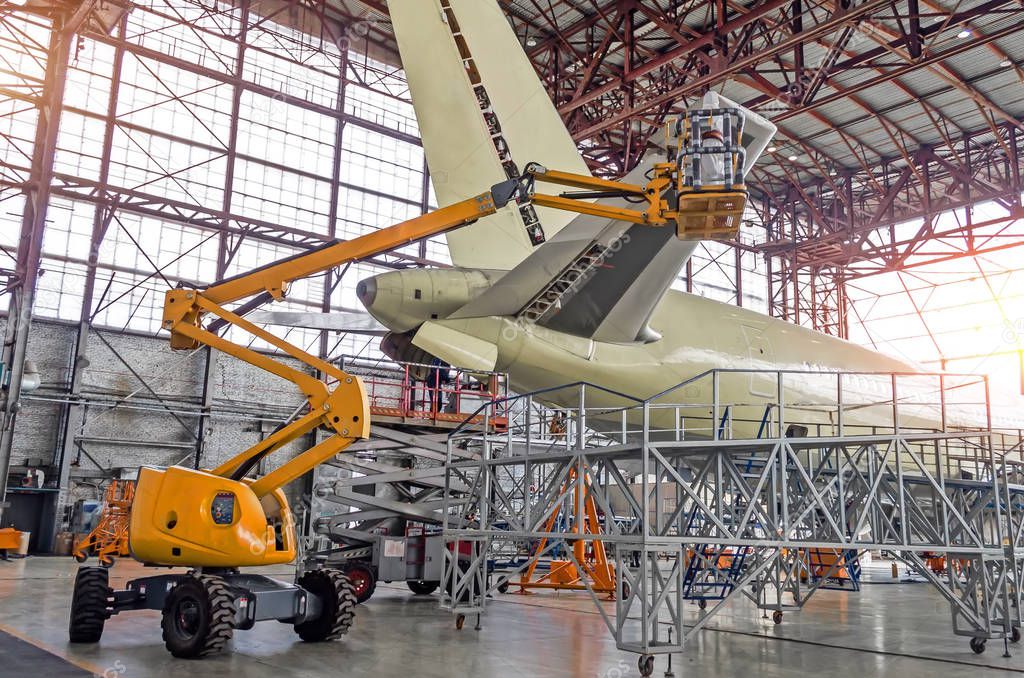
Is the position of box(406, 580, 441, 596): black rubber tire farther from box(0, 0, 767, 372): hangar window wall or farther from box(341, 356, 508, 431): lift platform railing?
box(0, 0, 767, 372): hangar window wall

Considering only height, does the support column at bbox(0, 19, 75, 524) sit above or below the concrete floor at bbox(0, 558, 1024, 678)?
above

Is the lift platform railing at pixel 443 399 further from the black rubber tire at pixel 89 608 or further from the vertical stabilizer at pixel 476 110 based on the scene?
the black rubber tire at pixel 89 608

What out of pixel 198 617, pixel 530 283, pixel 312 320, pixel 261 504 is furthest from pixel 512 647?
pixel 312 320

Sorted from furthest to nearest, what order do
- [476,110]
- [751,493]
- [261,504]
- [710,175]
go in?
[476,110]
[751,493]
[261,504]
[710,175]

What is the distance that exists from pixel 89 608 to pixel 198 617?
1890 mm

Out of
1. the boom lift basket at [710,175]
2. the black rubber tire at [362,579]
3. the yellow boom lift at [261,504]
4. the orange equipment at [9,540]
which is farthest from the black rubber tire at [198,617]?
the orange equipment at [9,540]

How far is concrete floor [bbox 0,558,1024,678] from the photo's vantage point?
32.1 ft

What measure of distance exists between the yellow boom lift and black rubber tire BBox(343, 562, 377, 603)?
5180mm

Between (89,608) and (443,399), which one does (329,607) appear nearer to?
(89,608)

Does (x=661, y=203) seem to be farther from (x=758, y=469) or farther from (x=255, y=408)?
(x=255, y=408)

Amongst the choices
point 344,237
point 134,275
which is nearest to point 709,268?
point 344,237

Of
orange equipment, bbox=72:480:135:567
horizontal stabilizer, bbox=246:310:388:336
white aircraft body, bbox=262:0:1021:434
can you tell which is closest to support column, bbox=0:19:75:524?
orange equipment, bbox=72:480:135:567

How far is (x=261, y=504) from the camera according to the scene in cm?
1169

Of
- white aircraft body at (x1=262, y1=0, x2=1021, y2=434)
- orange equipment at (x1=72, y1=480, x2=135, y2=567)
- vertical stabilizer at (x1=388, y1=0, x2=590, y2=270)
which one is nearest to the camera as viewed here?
white aircraft body at (x1=262, y1=0, x2=1021, y2=434)
